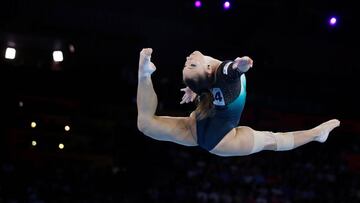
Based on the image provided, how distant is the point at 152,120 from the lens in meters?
5.39

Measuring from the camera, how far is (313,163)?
46.8 feet

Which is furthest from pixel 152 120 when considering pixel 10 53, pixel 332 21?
pixel 332 21

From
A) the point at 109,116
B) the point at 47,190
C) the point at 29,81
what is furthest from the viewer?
the point at 109,116

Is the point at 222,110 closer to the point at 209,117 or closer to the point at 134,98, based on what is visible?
the point at 209,117

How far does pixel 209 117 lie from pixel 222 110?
0.17 metres

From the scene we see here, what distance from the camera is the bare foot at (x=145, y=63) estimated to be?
5055 mm

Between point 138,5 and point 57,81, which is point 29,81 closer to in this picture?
point 57,81

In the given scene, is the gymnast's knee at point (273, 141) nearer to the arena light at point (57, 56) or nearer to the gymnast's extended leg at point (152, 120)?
the gymnast's extended leg at point (152, 120)

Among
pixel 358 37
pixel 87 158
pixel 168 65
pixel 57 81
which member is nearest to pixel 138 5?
pixel 168 65

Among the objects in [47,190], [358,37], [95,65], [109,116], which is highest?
[358,37]

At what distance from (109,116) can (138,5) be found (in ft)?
8.70

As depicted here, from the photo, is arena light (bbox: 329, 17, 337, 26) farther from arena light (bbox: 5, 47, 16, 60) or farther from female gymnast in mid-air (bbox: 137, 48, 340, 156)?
female gymnast in mid-air (bbox: 137, 48, 340, 156)

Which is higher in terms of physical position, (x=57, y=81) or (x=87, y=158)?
(x=57, y=81)

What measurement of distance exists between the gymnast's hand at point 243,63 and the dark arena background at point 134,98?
26.3ft
